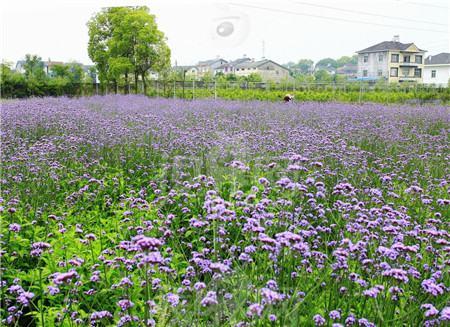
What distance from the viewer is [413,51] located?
15.6 metres

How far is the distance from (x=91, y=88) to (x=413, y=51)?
10.7m

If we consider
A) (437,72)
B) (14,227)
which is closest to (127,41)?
(14,227)

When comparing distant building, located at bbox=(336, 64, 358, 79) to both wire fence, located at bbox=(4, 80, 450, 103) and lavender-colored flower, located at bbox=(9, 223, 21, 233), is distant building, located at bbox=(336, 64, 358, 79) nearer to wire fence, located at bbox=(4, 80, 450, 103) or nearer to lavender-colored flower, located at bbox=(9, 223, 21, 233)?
wire fence, located at bbox=(4, 80, 450, 103)

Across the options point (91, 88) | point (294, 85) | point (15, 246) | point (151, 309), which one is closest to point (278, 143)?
point (15, 246)

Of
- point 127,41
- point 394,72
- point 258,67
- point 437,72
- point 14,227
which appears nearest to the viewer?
point 14,227

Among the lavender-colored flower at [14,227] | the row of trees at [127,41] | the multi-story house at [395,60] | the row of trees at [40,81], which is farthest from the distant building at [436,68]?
the lavender-colored flower at [14,227]

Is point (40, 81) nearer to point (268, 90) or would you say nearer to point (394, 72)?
point (268, 90)

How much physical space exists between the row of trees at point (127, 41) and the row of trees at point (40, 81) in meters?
6.03

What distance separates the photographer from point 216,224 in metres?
1.79

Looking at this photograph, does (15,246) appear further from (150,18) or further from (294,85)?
(294,85)

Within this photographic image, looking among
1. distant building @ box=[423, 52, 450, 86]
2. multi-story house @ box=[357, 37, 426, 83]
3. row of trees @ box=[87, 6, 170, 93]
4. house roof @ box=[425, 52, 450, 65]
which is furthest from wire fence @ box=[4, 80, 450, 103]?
house roof @ box=[425, 52, 450, 65]

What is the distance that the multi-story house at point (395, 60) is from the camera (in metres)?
14.6

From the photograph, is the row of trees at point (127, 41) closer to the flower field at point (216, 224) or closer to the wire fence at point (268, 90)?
the flower field at point (216, 224)

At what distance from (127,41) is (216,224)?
2.86 metres
